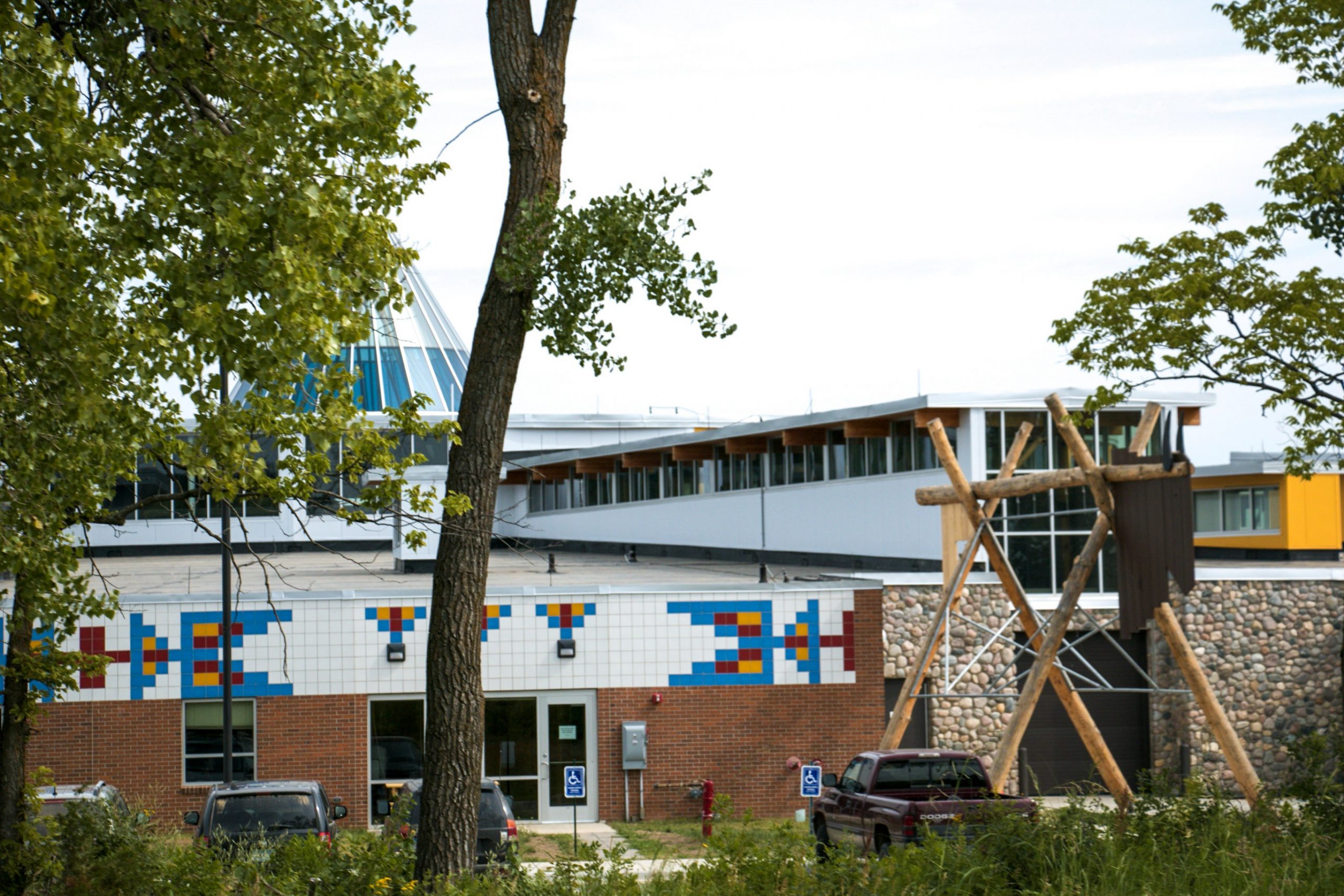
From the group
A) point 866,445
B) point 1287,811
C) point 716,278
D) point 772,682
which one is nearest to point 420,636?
point 772,682

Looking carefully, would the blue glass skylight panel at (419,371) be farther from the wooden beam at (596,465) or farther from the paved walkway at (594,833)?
the paved walkway at (594,833)

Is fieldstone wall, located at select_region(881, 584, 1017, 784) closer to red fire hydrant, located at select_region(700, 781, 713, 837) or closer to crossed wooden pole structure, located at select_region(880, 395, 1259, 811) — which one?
crossed wooden pole structure, located at select_region(880, 395, 1259, 811)

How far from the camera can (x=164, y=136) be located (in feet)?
34.7

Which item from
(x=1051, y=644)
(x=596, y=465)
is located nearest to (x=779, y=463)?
(x=596, y=465)

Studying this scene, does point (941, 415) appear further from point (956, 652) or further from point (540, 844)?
point (540, 844)

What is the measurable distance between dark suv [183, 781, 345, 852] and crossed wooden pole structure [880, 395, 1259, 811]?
8.02 meters

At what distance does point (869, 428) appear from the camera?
2828cm

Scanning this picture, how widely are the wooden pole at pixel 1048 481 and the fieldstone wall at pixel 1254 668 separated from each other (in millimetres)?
6929

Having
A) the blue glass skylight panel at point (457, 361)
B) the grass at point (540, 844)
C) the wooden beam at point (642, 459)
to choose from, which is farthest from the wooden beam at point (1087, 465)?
the blue glass skylight panel at point (457, 361)

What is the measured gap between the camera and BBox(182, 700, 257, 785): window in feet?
74.1

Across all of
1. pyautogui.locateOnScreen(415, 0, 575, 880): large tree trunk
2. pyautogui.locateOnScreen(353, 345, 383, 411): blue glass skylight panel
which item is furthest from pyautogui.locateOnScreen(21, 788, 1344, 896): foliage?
pyautogui.locateOnScreen(353, 345, 383, 411): blue glass skylight panel

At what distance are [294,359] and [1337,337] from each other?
13.4m

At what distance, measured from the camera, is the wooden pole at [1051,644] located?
18125 millimetres

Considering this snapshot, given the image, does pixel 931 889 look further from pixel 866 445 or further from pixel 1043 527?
pixel 866 445
